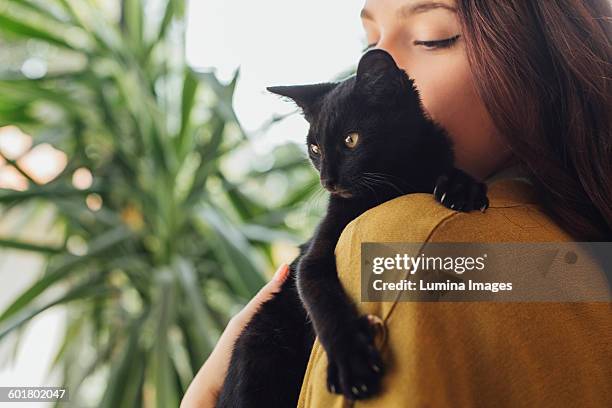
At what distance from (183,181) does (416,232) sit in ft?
3.54

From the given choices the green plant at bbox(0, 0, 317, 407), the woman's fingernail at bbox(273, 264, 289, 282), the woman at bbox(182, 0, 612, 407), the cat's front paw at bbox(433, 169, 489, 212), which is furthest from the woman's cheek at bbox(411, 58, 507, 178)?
the green plant at bbox(0, 0, 317, 407)

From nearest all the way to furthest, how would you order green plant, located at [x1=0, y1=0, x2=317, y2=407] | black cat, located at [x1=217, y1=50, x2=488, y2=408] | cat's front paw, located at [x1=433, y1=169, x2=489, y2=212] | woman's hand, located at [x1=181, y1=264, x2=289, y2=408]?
cat's front paw, located at [x1=433, y1=169, x2=489, y2=212], black cat, located at [x1=217, y1=50, x2=488, y2=408], woman's hand, located at [x1=181, y1=264, x2=289, y2=408], green plant, located at [x1=0, y1=0, x2=317, y2=407]

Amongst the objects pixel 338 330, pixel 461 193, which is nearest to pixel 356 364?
pixel 338 330

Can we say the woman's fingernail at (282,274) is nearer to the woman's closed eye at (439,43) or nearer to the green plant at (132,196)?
the woman's closed eye at (439,43)

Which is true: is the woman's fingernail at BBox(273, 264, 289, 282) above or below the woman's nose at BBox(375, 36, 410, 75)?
below

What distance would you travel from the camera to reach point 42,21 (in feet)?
4.95

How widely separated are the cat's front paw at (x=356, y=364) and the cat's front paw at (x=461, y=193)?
0.46ft

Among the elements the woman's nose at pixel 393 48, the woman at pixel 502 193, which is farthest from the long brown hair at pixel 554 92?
the woman's nose at pixel 393 48

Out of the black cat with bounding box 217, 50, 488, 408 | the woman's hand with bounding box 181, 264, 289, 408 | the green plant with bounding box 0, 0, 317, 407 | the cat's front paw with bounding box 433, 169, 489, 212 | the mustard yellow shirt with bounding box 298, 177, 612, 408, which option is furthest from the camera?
the green plant with bounding box 0, 0, 317, 407

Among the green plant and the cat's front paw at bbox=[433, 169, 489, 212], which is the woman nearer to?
the cat's front paw at bbox=[433, 169, 489, 212]

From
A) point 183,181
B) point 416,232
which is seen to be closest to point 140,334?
point 183,181

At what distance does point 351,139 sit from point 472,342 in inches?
12.7

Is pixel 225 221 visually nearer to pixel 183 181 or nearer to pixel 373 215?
pixel 183 181

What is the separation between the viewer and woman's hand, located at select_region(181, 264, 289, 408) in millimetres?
708
